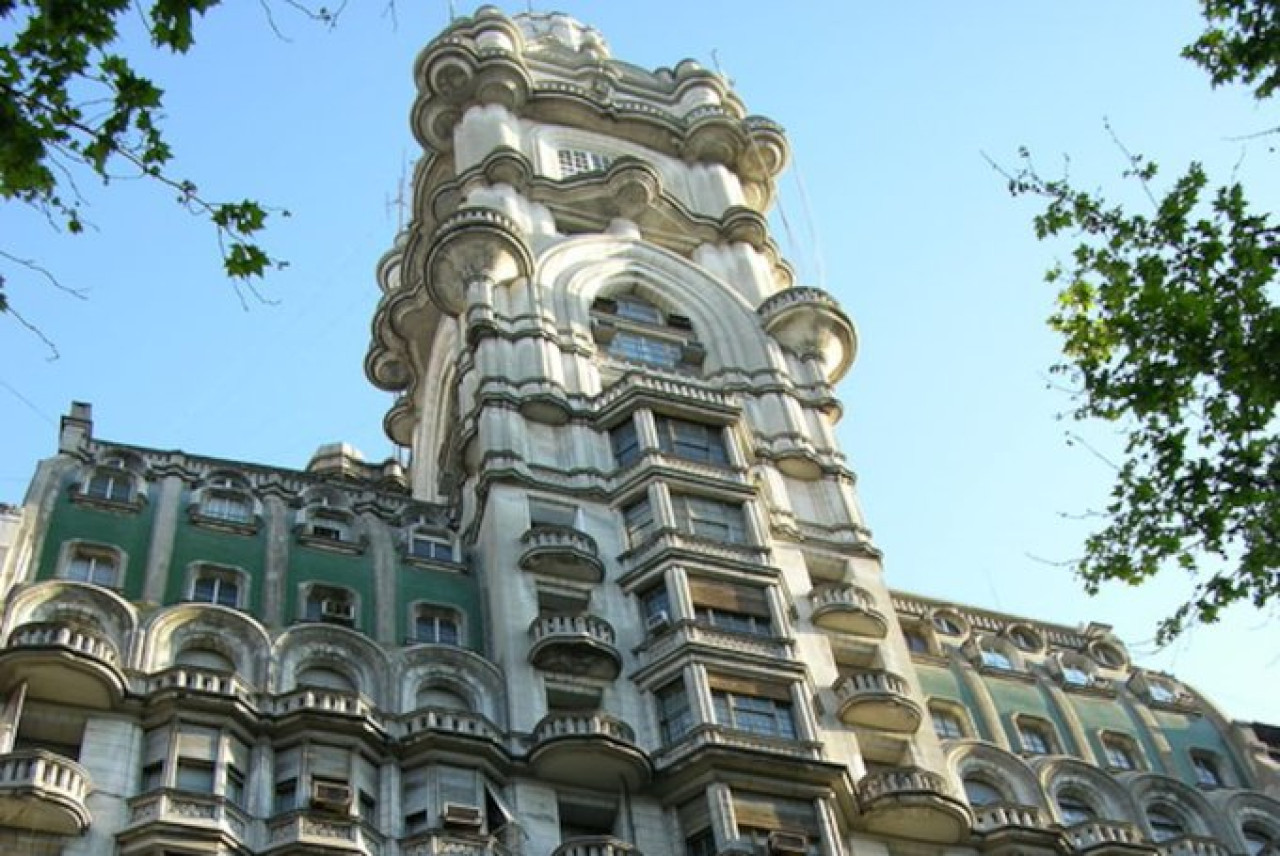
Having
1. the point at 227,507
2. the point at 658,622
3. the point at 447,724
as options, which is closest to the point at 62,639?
the point at 447,724

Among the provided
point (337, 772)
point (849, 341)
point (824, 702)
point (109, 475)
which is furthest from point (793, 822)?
point (849, 341)

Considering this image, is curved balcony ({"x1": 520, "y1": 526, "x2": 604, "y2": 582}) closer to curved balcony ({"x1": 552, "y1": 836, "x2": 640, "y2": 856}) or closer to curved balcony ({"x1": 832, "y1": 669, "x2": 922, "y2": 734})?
curved balcony ({"x1": 832, "y1": 669, "x2": 922, "y2": 734})

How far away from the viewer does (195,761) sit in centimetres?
4128

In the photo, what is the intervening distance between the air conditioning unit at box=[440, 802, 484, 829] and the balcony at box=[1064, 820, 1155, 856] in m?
17.4

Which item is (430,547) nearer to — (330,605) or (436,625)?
(436,625)

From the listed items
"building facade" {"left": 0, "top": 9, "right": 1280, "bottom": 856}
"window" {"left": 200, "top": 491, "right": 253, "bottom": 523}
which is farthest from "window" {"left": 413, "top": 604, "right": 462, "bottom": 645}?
"window" {"left": 200, "top": 491, "right": 253, "bottom": 523}

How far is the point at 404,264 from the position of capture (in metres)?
77.5

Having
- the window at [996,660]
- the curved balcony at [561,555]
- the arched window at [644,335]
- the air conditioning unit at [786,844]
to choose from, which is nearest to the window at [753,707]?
the air conditioning unit at [786,844]

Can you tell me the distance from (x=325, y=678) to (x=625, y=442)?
1470cm

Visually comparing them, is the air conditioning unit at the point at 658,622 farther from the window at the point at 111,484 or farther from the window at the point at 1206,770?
the window at the point at 1206,770

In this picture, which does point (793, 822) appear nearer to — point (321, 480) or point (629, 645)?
point (629, 645)

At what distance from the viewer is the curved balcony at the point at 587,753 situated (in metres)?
43.7

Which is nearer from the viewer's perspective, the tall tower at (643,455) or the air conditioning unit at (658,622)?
the tall tower at (643,455)

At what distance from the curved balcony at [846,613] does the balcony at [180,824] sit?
63.5 feet
